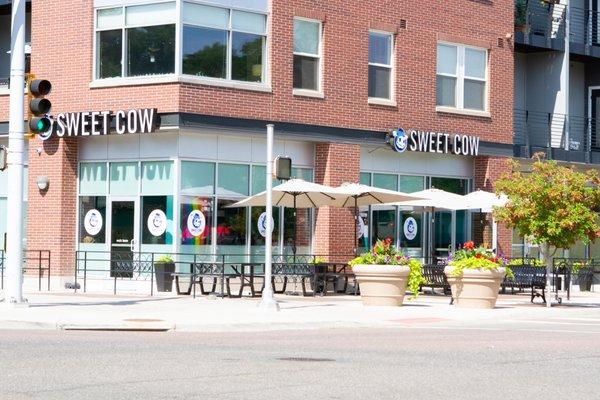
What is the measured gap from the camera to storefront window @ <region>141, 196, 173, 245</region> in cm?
3116

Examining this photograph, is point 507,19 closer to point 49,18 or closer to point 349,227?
point 349,227

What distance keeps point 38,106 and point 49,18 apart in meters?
10.7

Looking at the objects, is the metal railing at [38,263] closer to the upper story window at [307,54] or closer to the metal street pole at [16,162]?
the upper story window at [307,54]

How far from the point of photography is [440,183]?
3734 cm

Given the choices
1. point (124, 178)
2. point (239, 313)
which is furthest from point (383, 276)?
point (124, 178)

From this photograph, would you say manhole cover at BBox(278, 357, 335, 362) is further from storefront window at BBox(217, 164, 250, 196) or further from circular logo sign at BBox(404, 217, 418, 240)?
circular logo sign at BBox(404, 217, 418, 240)

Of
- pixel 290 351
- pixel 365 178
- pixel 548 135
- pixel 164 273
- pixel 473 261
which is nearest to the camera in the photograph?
pixel 290 351

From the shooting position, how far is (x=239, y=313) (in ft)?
75.2

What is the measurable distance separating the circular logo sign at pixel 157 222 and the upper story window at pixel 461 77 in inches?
376

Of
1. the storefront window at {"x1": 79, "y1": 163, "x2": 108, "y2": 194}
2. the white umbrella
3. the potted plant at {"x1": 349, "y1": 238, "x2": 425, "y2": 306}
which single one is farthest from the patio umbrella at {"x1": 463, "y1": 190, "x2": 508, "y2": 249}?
the storefront window at {"x1": 79, "y1": 163, "x2": 108, "y2": 194}

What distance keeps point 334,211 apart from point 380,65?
14.3ft

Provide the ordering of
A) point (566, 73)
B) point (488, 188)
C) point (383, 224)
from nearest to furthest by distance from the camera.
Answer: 1. point (383, 224)
2. point (488, 188)
3. point (566, 73)

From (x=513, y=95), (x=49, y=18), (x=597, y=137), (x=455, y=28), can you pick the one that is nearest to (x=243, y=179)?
(x=49, y=18)

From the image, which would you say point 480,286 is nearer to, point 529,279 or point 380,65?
point 529,279
